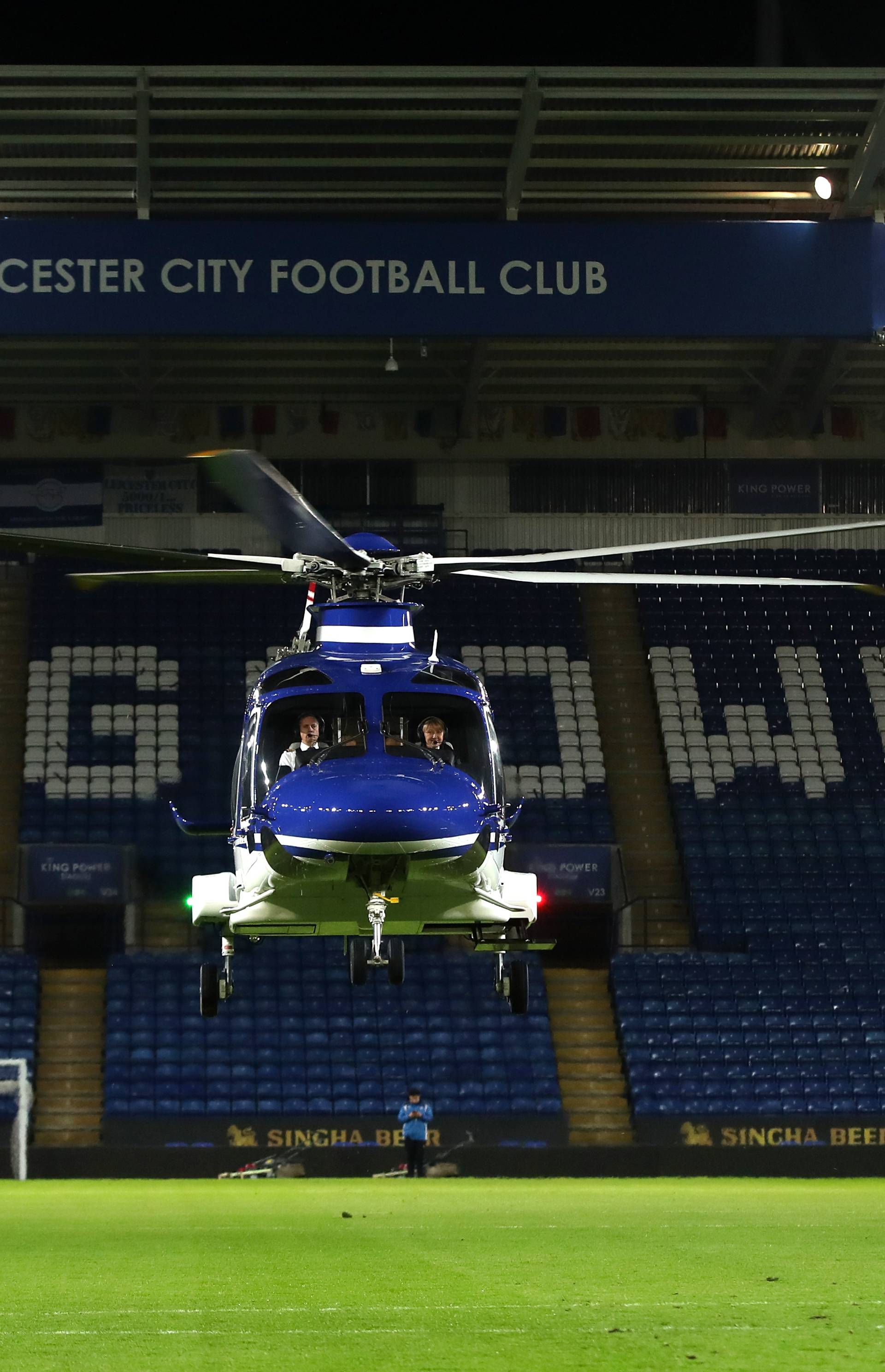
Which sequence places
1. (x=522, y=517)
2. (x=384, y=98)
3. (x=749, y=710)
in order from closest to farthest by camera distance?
(x=384, y=98) < (x=749, y=710) < (x=522, y=517)

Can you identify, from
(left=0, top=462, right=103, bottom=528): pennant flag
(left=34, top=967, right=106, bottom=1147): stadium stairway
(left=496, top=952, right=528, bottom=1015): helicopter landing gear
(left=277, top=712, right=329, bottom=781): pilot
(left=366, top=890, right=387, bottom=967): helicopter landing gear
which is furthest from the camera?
(left=0, top=462, right=103, bottom=528): pennant flag

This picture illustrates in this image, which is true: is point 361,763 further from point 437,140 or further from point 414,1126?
point 437,140

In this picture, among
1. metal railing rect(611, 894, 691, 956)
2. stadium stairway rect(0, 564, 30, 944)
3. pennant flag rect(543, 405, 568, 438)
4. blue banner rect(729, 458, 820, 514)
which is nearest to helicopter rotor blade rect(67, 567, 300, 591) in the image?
stadium stairway rect(0, 564, 30, 944)

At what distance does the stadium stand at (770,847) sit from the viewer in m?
28.1

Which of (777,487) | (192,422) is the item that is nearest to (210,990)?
(192,422)

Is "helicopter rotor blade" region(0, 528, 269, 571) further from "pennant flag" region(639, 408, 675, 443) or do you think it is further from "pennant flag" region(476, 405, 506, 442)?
"pennant flag" region(639, 408, 675, 443)

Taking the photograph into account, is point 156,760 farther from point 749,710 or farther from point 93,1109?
point 749,710

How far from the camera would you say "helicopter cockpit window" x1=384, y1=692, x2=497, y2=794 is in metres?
13.9

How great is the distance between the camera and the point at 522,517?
36.5 m

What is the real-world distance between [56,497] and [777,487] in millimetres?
14364

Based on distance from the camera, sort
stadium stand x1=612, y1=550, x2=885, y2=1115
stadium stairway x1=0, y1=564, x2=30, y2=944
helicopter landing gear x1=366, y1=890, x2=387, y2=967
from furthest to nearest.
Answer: stadium stairway x1=0, y1=564, x2=30, y2=944 → stadium stand x1=612, y1=550, x2=885, y2=1115 → helicopter landing gear x1=366, y1=890, x2=387, y2=967

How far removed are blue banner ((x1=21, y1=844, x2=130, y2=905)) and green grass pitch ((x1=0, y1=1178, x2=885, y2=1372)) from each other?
974 cm

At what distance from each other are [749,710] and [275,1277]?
77.0ft

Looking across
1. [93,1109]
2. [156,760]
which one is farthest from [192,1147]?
[156,760]
